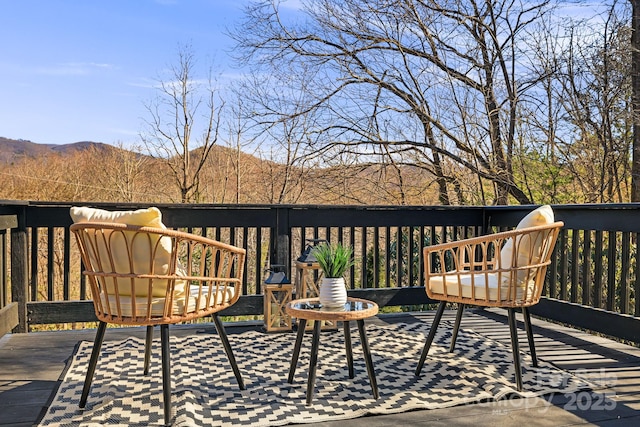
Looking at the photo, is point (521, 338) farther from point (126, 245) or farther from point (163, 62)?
point (163, 62)

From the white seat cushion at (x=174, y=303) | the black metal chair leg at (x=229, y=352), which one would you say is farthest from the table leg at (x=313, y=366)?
the white seat cushion at (x=174, y=303)

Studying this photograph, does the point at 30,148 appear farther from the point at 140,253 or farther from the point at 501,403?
the point at 501,403

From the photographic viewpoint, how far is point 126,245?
2037 millimetres

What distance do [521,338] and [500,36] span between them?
537cm

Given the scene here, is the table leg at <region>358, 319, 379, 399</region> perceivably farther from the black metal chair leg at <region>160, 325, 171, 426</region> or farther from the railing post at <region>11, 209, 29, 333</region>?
the railing post at <region>11, 209, 29, 333</region>

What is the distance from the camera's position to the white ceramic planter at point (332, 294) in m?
2.37

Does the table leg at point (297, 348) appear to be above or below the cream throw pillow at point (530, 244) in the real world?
below

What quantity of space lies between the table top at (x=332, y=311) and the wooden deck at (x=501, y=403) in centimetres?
43

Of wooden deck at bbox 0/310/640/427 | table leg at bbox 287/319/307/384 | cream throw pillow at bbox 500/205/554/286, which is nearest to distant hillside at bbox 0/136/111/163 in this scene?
wooden deck at bbox 0/310/640/427

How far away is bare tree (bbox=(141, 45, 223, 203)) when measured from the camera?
835cm

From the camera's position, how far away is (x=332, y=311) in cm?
228

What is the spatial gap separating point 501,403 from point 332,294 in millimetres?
889

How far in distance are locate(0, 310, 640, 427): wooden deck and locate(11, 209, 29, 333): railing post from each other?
0.18 m

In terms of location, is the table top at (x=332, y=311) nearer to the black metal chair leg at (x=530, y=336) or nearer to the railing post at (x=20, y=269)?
the black metal chair leg at (x=530, y=336)
